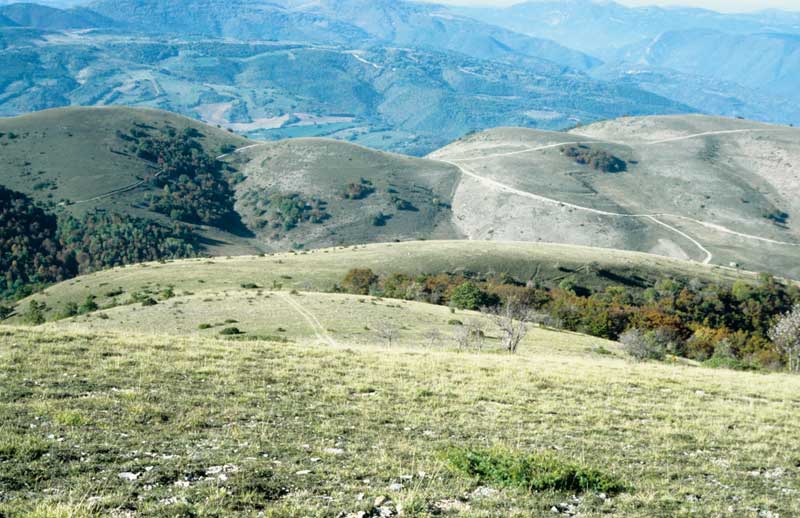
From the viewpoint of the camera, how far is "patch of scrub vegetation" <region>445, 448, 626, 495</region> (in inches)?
369

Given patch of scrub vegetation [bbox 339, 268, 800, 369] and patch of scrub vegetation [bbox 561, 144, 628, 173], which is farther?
patch of scrub vegetation [bbox 561, 144, 628, 173]

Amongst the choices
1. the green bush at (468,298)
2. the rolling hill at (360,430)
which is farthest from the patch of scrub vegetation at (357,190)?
the rolling hill at (360,430)

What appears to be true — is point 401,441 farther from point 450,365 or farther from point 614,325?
point 614,325

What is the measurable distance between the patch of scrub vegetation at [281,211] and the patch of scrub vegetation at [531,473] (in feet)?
520

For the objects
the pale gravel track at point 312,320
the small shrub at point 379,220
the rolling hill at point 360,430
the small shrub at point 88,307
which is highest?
the rolling hill at point 360,430

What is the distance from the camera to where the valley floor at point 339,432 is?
845 cm

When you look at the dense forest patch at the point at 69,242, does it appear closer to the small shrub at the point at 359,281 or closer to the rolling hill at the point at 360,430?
the small shrub at the point at 359,281

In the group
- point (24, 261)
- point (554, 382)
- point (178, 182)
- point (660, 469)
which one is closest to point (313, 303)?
point (554, 382)

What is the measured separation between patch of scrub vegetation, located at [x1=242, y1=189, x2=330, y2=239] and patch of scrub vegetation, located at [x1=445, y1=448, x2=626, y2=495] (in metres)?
159

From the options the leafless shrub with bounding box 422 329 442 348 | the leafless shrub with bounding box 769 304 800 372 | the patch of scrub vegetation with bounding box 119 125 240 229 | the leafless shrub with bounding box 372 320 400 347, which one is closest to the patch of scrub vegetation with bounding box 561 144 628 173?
the patch of scrub vegetation with bounding box 119 125 240 229

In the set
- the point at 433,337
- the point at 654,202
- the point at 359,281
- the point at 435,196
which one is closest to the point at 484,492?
the point at 433,337

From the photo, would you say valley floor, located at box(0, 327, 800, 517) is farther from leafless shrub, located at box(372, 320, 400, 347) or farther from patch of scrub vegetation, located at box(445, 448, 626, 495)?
leafless shrub, located at box(372, 320, 400, 347)

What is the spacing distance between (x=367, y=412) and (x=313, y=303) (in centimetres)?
3927

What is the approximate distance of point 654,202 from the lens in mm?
167750
